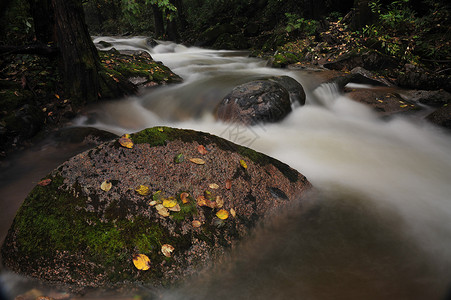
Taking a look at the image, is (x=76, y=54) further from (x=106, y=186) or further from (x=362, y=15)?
(x=362, y=15)

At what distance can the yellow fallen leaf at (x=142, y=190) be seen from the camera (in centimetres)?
229

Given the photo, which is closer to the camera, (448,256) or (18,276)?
(18,276)

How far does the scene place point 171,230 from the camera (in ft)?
7.11

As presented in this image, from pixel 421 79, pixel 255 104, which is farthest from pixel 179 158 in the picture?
pixel 421 79

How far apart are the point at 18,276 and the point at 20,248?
21 cm

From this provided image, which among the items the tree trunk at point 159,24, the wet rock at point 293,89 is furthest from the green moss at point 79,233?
the tree trunk at point 159,24

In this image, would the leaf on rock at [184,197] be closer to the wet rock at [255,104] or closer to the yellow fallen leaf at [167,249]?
the yellow fallen leaf at [167,249]

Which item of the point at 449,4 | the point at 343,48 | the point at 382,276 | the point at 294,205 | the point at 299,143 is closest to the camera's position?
the point at 382,276

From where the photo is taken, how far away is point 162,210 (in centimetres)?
224

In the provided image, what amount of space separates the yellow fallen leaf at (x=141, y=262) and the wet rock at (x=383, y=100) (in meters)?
6.84

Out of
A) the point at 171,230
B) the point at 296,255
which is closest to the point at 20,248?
the point at 171,230

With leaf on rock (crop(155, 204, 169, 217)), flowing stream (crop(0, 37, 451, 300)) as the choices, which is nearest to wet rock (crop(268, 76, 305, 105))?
flowing stream (crop(0, 37, 451, 300))

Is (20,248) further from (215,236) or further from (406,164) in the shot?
(406,164)

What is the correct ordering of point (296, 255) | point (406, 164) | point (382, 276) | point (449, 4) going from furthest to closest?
point (449, 4) < point (406, 164) < point (296, 255) < point (382, 276)
